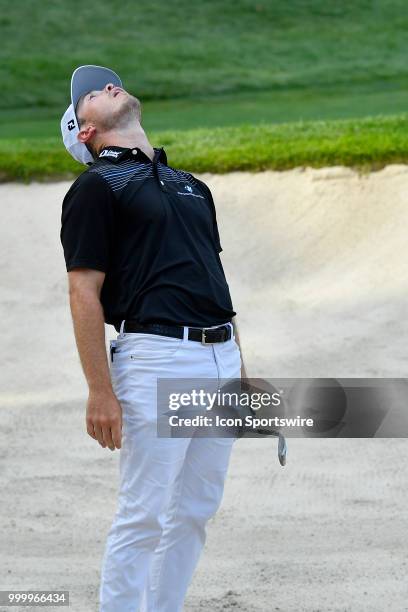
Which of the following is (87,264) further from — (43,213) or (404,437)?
(43,213)

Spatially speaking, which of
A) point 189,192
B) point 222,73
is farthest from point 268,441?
point 222,73

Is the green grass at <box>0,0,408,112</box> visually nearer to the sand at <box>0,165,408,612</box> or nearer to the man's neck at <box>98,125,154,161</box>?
the sand at <box>0,165,408,612</box>

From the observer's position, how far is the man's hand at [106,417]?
3.83m

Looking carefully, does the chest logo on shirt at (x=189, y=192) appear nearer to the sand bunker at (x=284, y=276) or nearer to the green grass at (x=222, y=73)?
the sand bunker at (x=284, y=276)

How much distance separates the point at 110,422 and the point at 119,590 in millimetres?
611

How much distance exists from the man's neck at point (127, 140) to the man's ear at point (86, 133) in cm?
5

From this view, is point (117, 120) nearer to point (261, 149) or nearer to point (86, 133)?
point (86, 133)

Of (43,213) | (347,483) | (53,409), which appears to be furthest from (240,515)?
(43,213)

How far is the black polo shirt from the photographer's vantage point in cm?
387

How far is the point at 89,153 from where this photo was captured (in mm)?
4324

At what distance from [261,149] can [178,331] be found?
6255 millimetres

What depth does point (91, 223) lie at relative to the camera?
3854mm

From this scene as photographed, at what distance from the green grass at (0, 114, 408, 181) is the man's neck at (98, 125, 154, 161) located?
5.49m

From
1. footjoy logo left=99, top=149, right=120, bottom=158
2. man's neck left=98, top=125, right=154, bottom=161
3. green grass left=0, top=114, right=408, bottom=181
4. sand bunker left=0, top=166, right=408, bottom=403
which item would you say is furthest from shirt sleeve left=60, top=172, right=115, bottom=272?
green grass left=0, top=114, right=408, bottom=181
